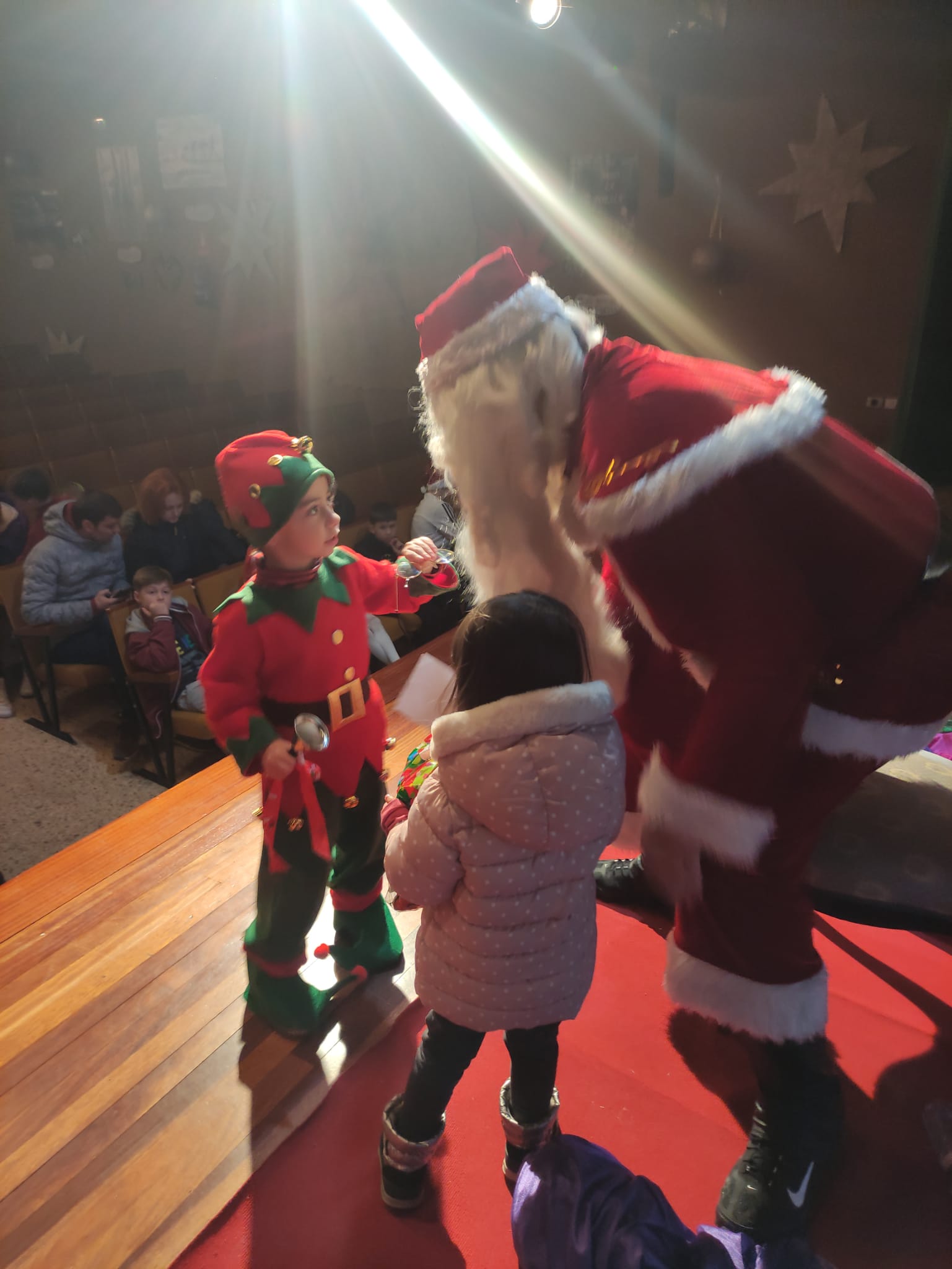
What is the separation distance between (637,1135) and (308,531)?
3.72 feet

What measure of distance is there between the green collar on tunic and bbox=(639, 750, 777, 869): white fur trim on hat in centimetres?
63

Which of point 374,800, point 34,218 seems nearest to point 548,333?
point 374,800

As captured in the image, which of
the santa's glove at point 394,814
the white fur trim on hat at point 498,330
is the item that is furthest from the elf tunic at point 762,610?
the santa's glove at point 394,814

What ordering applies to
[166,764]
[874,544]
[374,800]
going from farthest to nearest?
[166,764] < [374,800] < [874,544]

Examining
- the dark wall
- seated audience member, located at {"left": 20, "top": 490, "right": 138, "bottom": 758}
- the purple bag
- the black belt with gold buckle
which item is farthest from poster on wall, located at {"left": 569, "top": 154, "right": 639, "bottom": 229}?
the purple bag

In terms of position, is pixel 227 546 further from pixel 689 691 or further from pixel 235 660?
→ pixel 689 691

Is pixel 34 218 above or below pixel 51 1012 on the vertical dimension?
above

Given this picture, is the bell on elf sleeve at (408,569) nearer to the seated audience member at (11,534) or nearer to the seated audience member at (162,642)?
the seated audience member at (162,642)

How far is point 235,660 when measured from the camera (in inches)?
50.1

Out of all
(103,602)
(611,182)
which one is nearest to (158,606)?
(103,602)

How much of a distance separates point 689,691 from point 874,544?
0.33 m

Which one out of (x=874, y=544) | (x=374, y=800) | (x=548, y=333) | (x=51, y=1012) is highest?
(x=548, y=333)

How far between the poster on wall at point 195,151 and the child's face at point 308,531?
5.77 metres

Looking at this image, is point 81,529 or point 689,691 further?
point 81,529
